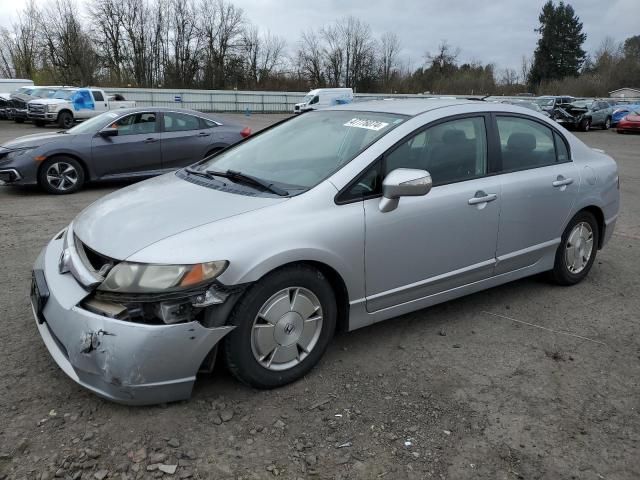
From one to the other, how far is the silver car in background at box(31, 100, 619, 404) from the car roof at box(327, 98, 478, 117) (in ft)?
0.08

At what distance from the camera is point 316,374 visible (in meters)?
3.26

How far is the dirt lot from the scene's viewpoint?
2492mm

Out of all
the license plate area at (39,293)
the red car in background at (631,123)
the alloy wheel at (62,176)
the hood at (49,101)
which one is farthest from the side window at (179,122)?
the red car in background at (631,123)

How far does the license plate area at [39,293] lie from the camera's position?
3.00 m

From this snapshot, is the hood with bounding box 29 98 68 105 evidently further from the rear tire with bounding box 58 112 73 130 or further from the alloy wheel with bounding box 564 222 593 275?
the alloy wheel with bounding box 564 222 593 275

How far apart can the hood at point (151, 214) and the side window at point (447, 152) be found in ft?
3.13

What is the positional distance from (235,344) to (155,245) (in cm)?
65

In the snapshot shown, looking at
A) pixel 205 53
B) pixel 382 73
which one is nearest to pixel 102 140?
pixel 205 53

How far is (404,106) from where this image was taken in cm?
398

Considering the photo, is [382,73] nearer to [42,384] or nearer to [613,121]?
[613,121]

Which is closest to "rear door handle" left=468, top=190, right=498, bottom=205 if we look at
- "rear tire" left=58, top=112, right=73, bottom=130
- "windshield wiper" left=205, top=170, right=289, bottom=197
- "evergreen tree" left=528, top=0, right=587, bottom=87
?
"windshield wiper" left=205, top=170, right=289, bottom=197

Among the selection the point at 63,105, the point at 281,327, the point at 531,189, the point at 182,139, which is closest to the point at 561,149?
the point at 531,189

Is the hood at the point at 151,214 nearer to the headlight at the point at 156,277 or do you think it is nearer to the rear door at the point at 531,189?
the headlight at the point at 156,277

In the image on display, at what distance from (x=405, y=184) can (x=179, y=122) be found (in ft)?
24.4
